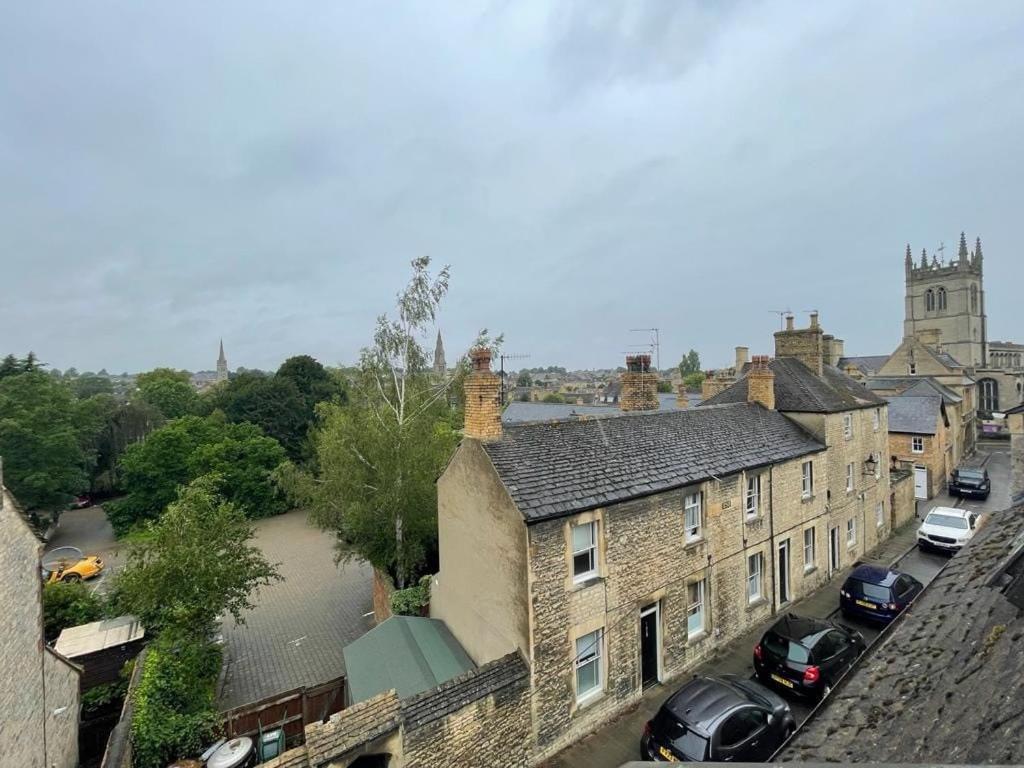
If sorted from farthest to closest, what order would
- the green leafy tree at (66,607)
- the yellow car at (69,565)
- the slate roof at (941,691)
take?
the yellow car at (69,565) → the green leafy tree at (66,607) → the slate roof at (941,691)

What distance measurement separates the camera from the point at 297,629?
62.7 ft

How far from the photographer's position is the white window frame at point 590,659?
36.2ft

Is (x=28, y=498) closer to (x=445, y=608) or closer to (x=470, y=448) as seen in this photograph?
(x=445, y=608)

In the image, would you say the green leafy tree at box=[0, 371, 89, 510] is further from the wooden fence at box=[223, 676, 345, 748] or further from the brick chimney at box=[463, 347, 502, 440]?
the brick chimney at box=[463, 347, 502, 440]

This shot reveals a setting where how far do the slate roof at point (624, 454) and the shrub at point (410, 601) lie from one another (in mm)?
6573

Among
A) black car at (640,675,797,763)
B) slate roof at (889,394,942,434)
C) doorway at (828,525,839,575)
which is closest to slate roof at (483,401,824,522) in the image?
doorway at (828,525,839,575)

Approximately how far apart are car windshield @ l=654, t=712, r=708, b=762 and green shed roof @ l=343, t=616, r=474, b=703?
4.36 meters

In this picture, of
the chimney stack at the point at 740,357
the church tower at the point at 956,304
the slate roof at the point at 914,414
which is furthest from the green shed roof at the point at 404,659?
the church tower at the point at 956,304

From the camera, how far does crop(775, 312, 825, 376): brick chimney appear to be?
22656 mm

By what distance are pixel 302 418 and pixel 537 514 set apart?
133ft

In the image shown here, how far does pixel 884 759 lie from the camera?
3.35 m

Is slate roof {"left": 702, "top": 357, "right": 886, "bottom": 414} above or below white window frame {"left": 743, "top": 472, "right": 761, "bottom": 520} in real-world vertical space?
above

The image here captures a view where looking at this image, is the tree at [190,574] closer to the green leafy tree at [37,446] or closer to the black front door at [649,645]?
the black front door at [649,645]

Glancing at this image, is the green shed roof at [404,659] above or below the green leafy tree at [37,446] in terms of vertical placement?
below
